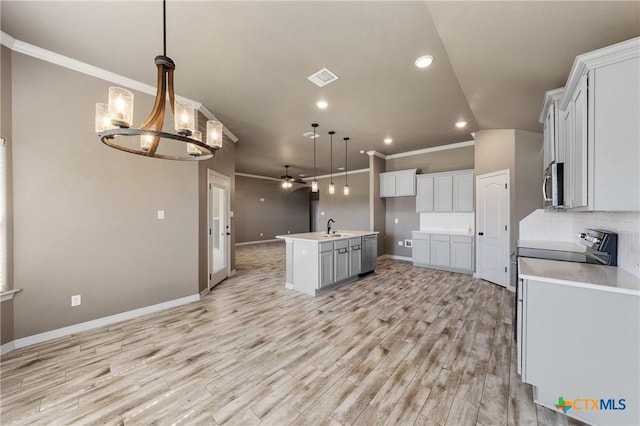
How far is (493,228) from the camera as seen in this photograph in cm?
450

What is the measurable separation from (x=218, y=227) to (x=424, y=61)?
428 cm

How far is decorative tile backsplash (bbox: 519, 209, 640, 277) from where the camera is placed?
1716mm

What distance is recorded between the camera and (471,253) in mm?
5176

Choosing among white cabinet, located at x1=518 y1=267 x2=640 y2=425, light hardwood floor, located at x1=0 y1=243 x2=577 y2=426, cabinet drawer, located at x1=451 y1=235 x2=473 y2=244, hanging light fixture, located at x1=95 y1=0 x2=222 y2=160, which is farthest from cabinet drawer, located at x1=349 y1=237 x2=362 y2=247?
hanging light fixture, located at x1=95 y1=0 x2=222 y2=160

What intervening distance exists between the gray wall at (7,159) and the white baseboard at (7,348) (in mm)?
34

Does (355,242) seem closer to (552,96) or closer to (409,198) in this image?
(409,198)

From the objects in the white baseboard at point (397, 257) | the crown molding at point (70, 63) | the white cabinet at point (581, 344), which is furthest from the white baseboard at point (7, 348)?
the white baseboard at point (397, 257)

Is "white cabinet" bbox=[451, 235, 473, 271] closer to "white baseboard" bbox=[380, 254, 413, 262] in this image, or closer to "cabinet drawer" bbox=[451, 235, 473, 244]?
"cabinet drawer" bbox=[451, 235, 473, 244]

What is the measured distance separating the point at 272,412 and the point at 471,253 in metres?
5.03

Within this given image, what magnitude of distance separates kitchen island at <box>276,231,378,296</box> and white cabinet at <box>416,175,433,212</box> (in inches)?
85.5

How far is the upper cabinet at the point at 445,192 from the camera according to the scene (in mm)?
5457

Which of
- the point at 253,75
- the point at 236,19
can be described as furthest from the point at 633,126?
the point at 253,75

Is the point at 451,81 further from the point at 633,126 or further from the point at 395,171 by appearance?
the point at 395,171

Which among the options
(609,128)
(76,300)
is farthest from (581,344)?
(76,300)
